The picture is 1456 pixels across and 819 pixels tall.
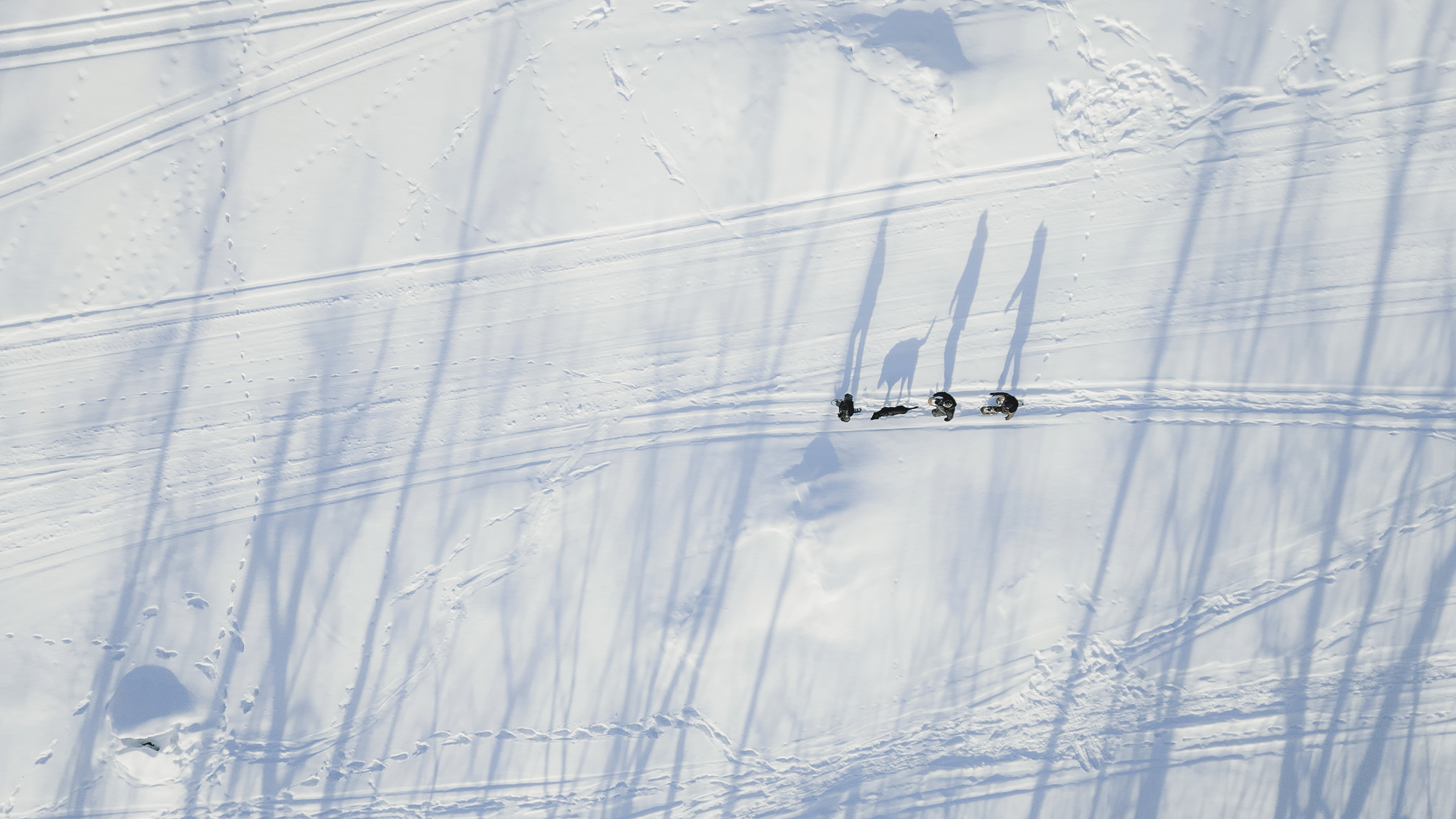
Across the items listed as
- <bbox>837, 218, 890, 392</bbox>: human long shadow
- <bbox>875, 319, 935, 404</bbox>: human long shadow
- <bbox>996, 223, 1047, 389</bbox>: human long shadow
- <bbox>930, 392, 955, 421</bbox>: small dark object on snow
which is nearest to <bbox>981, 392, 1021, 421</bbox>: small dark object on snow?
<bbox>996, 223, 1047, 389</bbox>: human long shadow

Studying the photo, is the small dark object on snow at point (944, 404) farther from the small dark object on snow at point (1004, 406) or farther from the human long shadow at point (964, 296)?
the small dark object on snow at point (1004, 406)

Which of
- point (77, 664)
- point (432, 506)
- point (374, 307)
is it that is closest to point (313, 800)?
point (77, 664)

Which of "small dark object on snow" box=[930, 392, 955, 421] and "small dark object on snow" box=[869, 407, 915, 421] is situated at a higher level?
"small dark object on snow" box=[930, 392, 955, 421]

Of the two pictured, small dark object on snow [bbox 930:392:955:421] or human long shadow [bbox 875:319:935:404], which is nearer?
small dark object on snow [bbox 930:392:955:421]

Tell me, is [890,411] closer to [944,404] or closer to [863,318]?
[944,404]

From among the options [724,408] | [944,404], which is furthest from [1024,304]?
[724,408]

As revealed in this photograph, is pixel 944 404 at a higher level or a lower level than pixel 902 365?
lower

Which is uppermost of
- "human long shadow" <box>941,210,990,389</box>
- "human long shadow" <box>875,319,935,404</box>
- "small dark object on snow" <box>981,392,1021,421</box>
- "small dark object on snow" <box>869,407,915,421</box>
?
"human long shadow" <box>941,210,990,389</box>

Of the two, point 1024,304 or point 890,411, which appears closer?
point 890,411

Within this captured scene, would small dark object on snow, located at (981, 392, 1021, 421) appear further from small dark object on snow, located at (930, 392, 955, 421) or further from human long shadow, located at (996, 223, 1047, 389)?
small dark object on snow, located at (930, 392, 955, 421)
